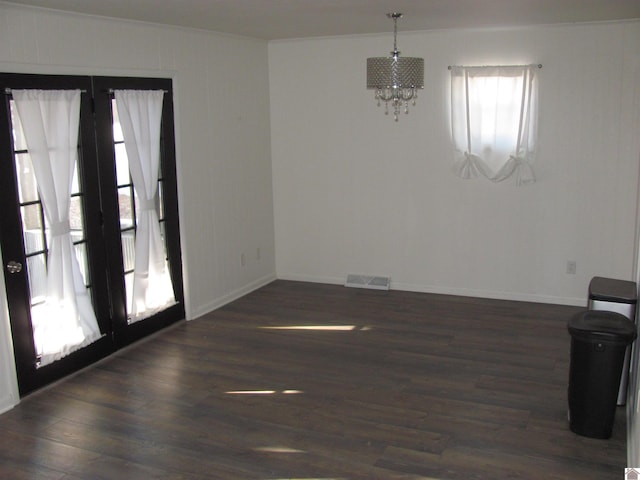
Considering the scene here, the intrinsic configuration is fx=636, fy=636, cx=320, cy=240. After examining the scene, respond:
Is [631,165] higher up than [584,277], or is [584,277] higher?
[631,165]

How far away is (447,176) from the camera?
21.6 ft

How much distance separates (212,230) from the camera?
6.29 m

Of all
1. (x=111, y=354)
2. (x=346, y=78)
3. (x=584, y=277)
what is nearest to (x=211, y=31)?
(x=346, y=78)

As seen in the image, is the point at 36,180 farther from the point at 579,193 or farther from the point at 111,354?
the point at 579,193

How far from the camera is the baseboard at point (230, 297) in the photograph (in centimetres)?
613

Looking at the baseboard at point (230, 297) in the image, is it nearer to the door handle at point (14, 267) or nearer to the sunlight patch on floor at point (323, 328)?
the sunlight patch on floor at point (323, 328)

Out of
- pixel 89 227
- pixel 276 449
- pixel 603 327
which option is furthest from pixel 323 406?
pixel 89 227

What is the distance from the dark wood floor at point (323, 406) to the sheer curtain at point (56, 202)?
373mm

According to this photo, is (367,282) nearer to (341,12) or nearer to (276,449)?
(341,12)

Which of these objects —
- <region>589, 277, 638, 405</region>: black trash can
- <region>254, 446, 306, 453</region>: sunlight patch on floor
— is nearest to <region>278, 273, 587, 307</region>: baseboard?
<region>589, 277, 638, 405</region>: black trash can

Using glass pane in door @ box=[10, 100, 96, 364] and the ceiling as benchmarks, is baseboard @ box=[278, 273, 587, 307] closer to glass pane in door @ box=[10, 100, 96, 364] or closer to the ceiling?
the ceiling

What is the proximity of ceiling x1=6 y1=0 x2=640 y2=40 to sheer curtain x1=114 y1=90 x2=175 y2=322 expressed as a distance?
0.68m

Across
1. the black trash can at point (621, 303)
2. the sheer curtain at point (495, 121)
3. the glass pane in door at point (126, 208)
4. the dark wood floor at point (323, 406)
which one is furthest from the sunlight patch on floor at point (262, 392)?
the sheer curtain at point (495, 121)

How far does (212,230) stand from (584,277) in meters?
3.67
